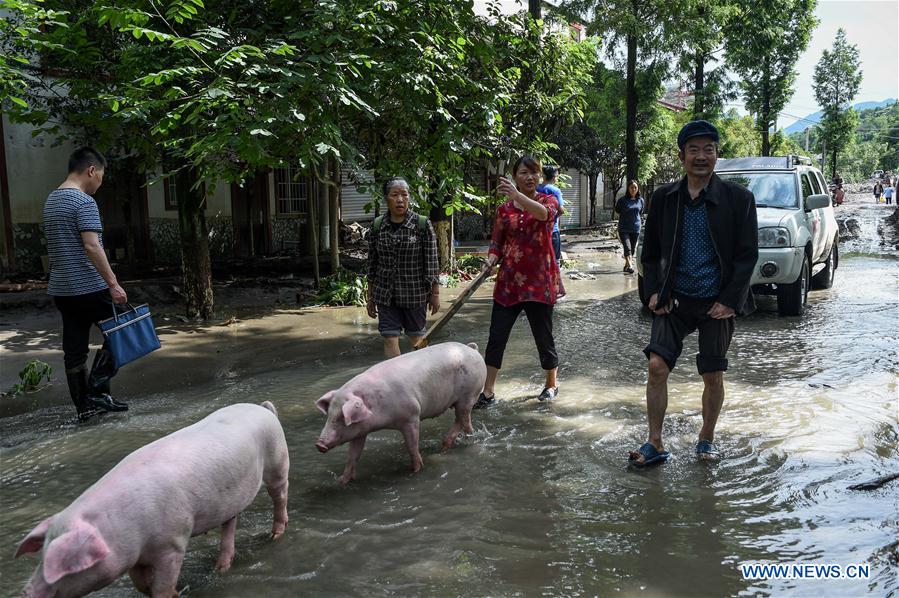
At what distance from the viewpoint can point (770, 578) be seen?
322cm

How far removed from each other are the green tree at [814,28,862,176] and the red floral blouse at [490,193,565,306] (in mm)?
52556

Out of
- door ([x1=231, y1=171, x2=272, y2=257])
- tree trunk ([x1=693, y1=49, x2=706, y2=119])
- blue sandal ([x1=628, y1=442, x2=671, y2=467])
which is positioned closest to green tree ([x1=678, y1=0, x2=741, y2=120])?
tree trunk ([x1=693, y1=49, x2=706, y2=119])

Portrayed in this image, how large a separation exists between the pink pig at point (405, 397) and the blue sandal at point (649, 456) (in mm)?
1222

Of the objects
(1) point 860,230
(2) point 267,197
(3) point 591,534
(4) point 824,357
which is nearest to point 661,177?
(1) point 860,230

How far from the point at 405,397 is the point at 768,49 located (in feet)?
90.5

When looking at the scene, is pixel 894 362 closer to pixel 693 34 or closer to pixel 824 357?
pixel 824 357

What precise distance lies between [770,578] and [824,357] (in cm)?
477

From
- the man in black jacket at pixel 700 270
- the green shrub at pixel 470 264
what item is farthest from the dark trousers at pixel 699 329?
the green shrub at pixel 470 264

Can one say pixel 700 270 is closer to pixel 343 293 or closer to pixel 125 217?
pixel 343 293

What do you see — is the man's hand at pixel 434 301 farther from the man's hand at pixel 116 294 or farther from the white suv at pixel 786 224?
the white suv at pixel 786 224

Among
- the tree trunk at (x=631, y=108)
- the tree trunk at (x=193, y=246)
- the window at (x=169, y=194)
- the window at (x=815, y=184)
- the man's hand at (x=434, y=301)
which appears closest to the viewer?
the man's hand at (x=434, y=301)

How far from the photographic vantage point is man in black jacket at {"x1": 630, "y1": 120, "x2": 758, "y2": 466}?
14.3 ft

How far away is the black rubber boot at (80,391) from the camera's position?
18.9 feet

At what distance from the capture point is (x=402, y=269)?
5844mm
